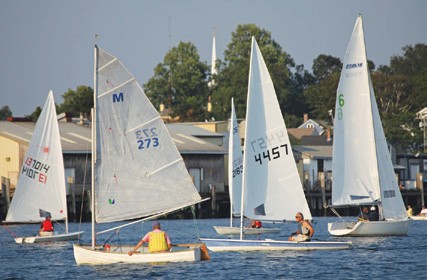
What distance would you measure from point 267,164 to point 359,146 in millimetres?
11317

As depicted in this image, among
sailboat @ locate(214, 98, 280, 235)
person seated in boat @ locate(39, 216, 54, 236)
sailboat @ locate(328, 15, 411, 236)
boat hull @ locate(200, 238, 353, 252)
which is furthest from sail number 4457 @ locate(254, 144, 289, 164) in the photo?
sailboat @ locate(214, 98, 280, 235)

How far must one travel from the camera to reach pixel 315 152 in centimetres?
9819

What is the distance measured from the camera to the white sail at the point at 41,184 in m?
50.8

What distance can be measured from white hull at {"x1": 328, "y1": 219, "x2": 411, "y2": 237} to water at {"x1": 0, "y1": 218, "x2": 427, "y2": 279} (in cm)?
48

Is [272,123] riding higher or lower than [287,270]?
higher

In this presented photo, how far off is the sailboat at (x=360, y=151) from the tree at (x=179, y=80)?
100035 millimetres

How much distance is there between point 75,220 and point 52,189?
1991cm

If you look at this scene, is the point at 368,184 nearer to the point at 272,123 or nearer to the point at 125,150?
the point at 272,123

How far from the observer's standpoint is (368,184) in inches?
1991

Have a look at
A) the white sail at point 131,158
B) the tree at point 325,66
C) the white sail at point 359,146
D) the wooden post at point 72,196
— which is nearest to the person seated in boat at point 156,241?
the white sail at point 131,158

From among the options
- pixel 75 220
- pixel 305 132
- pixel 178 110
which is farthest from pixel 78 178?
pixel 178 110

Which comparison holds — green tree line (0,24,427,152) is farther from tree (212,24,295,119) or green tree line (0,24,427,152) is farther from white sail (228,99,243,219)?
white sail (228,99,243,219)

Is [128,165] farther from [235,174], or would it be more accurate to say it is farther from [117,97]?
[235,174]

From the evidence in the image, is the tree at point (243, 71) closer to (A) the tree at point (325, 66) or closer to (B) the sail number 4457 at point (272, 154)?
(A) the tree at point (325, 66)
